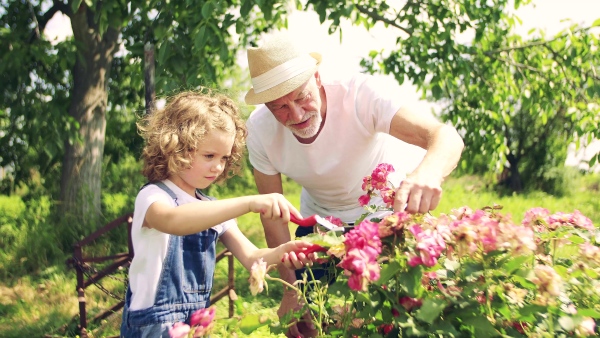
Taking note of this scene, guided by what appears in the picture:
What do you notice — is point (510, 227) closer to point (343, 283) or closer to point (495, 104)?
point (343, 283)

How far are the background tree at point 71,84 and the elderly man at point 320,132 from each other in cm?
155

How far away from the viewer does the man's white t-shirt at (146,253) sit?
1.89 meters

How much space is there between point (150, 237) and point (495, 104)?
4684 mm

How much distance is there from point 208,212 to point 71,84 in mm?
4677

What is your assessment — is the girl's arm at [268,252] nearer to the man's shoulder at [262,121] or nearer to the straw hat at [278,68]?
the straw hat at [278,68]

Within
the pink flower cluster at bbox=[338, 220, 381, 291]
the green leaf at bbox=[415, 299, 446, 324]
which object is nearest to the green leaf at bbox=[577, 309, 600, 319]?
the green leaf at bbox=[415, 299, 446, 324]

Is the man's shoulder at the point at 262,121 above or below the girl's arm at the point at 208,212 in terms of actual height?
above

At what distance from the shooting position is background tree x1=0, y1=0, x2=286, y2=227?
15.1ft

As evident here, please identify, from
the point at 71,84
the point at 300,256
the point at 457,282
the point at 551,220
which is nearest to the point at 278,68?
the point at 300,256

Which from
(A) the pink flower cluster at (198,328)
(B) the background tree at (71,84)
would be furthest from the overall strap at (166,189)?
(B) the background tree at (71,84)

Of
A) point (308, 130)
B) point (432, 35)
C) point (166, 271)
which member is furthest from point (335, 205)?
point (432, 35)

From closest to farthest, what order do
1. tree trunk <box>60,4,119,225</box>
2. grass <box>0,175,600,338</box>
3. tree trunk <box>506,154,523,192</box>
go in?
grass <box>0,175,600,338</box>, tree trunk <box>60,4,119,225</box>, tree trunk <box>506,154,523,192</box>

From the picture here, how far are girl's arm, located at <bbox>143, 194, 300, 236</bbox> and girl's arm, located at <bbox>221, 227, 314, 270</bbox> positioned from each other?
93 millimetres

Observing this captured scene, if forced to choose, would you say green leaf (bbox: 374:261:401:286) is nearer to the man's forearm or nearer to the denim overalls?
the denim overalls
